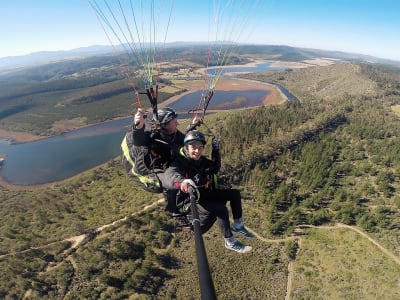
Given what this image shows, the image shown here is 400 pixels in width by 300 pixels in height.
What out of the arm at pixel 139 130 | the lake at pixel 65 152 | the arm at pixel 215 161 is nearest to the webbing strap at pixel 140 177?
the arm at pixel 139 130

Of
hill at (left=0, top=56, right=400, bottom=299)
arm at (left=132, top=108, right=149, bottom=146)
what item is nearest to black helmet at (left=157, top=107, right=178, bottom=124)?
arm at (left=132, top=108, right=149, bottom=146)

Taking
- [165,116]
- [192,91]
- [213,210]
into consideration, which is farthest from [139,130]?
[192,91]

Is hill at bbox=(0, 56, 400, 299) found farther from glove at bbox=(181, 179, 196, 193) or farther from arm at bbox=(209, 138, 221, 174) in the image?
glove at bbox=(181, 179, 196, 193)

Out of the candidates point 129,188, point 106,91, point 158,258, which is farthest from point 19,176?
point 106,91

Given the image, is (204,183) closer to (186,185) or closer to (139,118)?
(186,185)

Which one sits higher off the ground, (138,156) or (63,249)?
(138,156)

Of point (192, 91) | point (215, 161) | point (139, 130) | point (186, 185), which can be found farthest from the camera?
point (192, 91)

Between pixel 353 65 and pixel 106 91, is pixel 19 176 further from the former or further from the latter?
pixel 353 65
